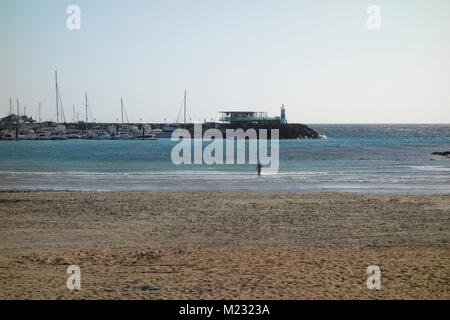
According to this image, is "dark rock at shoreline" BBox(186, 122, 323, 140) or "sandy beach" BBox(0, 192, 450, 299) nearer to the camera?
"sandy beach" BBox(0, 192, 450, 299)

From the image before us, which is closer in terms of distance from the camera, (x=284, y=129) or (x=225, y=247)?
(x=225, y=247)

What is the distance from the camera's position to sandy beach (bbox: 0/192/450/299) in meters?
10.2

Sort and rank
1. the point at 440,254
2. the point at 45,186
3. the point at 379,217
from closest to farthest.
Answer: the point at 440,254 → the point at 379,217 → the point at 45,186

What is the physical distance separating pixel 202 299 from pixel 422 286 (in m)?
4.62

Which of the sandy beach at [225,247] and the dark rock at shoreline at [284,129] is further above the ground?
the dark rock at shoreline at [284,129]

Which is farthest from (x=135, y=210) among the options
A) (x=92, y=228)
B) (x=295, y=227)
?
(x=295, y=227)

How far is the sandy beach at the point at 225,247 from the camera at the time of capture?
33.6ft

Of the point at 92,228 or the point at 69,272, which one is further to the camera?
the point at 92,228

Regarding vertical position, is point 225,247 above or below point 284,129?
below

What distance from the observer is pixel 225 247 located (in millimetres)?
14367

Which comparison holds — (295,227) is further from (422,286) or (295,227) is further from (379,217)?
(422,286)

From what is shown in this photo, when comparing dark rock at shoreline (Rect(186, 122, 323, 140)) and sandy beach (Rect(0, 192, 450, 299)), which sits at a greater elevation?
dark rock at shoreline (Rect(186, 122, 323, 140))

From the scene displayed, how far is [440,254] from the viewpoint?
13.0 m

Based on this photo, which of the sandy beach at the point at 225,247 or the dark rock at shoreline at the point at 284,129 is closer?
the sandy beach at the point at 225,247
